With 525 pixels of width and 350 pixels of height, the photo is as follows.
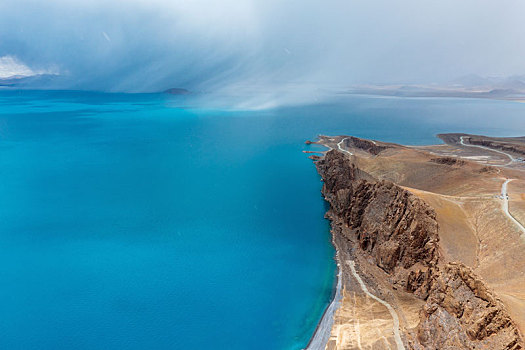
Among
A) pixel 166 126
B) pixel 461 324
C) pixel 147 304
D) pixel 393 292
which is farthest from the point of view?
pixel 166 126

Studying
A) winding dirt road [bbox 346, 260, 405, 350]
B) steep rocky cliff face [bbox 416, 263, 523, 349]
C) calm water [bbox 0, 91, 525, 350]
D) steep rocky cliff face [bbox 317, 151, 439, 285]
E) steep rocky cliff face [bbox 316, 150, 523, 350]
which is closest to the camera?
steep rocky cliff face [bbox 416, 263, 523, 349]

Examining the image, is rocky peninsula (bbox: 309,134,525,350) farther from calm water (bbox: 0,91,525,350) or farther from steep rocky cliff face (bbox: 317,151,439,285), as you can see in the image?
calm water (bbox: 0,91,525,350)

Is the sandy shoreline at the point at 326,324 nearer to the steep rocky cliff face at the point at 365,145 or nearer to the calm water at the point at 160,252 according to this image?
the calm water at the point at 160,252

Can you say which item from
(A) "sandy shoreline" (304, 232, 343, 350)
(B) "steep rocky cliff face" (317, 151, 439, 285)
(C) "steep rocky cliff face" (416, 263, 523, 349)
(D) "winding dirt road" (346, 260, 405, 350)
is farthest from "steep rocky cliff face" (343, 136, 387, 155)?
(C) "steep rocky cliff face" (416, 263, 523, 349)

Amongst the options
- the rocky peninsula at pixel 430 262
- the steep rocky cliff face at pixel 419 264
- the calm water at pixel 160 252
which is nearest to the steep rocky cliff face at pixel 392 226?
the steep rocky cliff face at pixel 419 264

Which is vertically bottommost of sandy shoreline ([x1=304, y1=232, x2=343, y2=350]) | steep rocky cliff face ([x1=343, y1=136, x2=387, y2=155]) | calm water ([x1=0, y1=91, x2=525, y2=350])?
sandy shoreline ([x1=304, y1=232, x2=343, y2=350])

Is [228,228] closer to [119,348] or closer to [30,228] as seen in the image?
[119,348]

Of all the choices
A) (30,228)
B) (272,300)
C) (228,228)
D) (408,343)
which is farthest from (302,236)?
(30,228)
